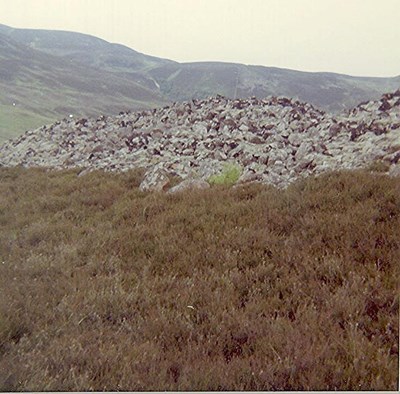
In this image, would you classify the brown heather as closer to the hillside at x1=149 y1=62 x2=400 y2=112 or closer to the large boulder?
the large boulder

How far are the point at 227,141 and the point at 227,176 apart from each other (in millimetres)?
3156

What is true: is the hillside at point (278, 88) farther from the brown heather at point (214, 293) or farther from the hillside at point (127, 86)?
the brown heather at point (214, 293)

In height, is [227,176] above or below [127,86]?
above

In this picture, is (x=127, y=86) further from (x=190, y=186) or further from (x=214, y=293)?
(x=214, y=293)

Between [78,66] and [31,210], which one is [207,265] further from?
[78,66]

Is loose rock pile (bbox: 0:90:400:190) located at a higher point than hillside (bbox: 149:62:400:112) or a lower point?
lower

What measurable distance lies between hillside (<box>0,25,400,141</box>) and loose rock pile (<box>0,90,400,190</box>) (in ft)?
11.3

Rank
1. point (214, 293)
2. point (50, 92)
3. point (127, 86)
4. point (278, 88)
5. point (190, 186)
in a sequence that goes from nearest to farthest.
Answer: point (214, 293)
point (190, 186)
point (278, 88)
point (50, 92)
point (127, 86)

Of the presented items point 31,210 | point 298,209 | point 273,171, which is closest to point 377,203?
point 298,209

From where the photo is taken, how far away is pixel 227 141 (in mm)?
12508

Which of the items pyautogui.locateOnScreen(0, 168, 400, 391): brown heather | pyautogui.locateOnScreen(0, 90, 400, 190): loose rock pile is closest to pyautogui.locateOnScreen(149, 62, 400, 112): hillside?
pyautogui.locateOnScreen(0, 90, 400, 190): loose rock pile

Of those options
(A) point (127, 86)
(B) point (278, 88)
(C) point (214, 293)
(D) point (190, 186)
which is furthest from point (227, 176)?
(A) point (127, 86)

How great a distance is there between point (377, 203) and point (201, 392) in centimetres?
413

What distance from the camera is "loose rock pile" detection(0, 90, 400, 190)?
30.6 ft
